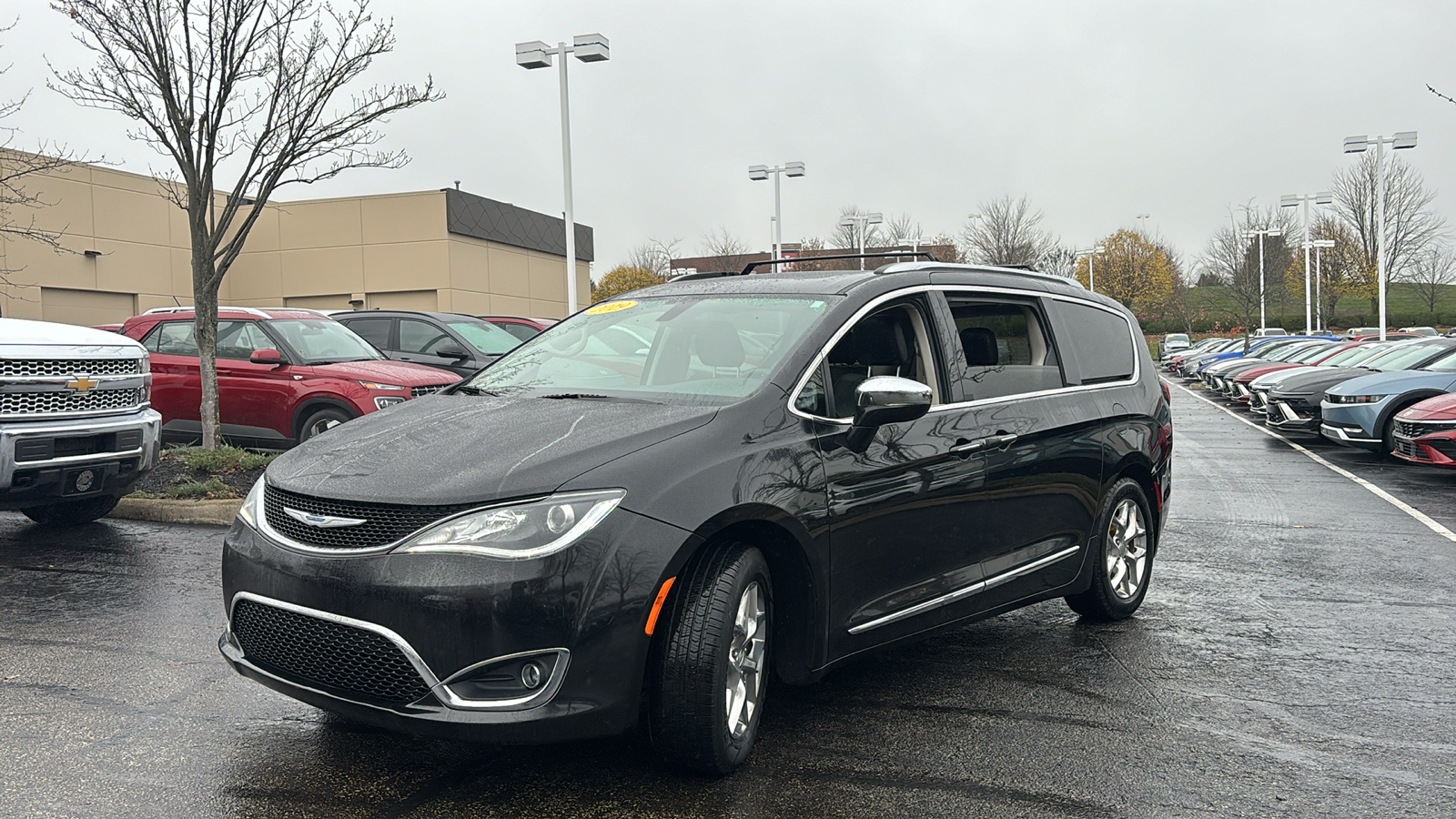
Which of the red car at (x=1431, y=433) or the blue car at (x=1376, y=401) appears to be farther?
the blue car at (x=1376, y=401)

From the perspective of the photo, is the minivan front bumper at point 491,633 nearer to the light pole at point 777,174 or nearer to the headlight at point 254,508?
the headlight at point 254,508

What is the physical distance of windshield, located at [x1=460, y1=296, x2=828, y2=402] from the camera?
426 centimetres

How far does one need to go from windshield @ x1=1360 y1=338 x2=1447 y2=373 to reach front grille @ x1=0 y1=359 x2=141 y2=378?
1508 cm

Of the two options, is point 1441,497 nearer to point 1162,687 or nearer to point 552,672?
point 1162,687

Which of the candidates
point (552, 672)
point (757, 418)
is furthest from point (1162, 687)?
point (552, 672)

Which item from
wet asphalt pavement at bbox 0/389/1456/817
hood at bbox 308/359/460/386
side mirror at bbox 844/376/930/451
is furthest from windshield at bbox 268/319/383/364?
side mirror at bbox 844/376/930/451

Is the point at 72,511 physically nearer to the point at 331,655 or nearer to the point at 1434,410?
the point at 331,655

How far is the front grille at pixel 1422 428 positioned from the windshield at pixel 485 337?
10.3m

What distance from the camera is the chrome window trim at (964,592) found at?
4270 millimetres

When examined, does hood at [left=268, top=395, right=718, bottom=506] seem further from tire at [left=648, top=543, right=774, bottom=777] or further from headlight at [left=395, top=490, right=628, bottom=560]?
tire at [left=648, top=543, right=774, bottom=777]

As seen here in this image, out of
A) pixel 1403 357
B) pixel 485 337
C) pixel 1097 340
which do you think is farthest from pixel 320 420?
pixel 1403 357

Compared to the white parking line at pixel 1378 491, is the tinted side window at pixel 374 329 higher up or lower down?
higher up

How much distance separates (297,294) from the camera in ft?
120

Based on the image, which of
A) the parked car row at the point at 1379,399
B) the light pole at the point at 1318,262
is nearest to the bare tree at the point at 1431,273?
the light pole at the point at 1318,262
